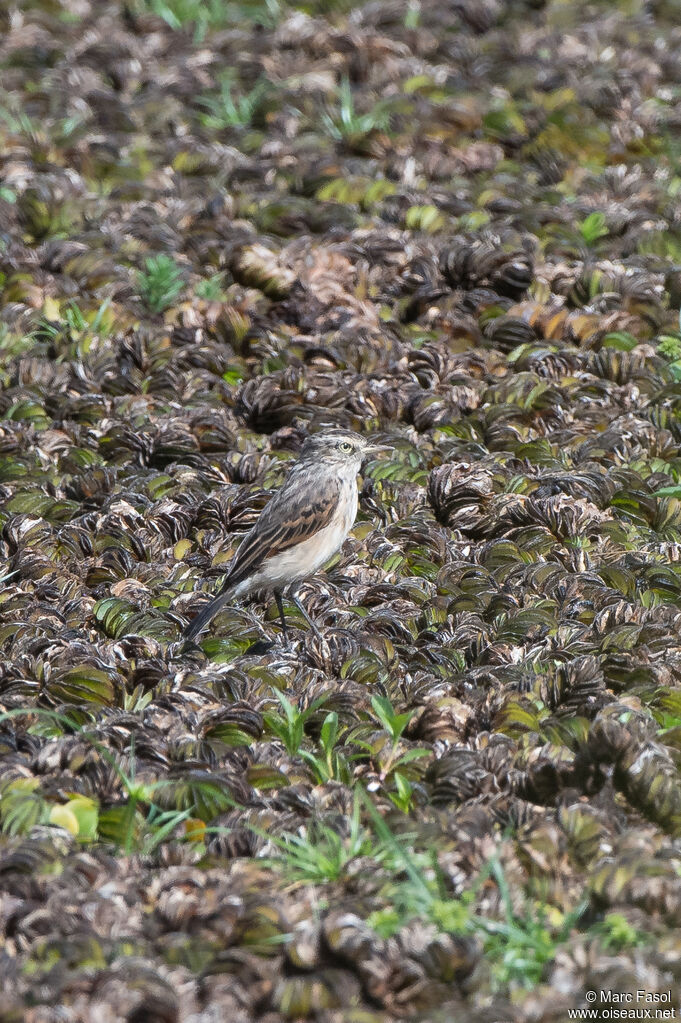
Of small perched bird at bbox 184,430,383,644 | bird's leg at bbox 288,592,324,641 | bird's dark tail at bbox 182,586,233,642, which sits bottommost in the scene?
bird's leg at bbox 288,592,324,641

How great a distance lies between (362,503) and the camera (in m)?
8.41

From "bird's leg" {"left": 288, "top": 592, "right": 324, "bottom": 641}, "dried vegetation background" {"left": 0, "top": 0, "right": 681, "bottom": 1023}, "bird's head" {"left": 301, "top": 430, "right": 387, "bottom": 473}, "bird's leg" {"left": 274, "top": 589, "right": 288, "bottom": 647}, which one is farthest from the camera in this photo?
"bird's head" {"left": 301, "top": 430, "right": 387, "bottom": 473}

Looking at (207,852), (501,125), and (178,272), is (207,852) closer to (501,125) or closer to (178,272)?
(178,272)

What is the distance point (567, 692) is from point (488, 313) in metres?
4.60

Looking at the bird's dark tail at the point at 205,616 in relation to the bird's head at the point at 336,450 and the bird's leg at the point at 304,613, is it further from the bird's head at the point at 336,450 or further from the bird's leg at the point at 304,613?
the bird's head at the point at 336,450

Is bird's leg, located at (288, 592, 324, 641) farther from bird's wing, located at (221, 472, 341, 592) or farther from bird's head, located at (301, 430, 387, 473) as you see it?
bird's head, located at (301, 430, 387, 473)

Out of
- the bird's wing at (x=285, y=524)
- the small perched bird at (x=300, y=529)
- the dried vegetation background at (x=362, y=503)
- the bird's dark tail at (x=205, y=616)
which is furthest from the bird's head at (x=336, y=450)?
the bird's dark tail at (x=205, y=616)

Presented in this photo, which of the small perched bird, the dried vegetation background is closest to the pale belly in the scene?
the small perched bird

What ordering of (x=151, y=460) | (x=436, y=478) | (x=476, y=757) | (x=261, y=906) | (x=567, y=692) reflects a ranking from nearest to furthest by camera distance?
(x=261, y=906) → (x=476, y=757) → (x=567, y=692) → (x=436, y=478) → (x=151, y=460)

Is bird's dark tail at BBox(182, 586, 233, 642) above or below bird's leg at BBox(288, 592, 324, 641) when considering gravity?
above

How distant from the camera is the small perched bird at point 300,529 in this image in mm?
7102

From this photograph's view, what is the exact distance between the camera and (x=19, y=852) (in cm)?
516

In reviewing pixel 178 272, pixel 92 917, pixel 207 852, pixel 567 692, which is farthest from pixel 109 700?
pixel 178 272

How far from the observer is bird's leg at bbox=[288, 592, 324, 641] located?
6901 millimetres
